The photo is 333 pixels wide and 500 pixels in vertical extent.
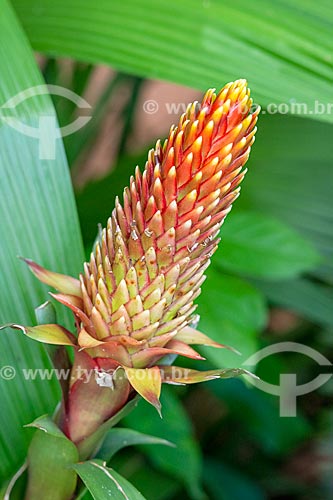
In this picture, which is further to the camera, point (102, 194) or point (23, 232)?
point (102, 194)

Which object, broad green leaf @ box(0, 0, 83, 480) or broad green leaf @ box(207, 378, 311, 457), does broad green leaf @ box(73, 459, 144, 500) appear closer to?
broad green leaf @ box(0, 0, 83, 480)

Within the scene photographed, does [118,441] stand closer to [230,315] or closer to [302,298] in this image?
[230,315]

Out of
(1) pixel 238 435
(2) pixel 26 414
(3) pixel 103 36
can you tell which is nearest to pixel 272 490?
(1) pixel 238 435

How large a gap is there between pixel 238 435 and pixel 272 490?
135mm

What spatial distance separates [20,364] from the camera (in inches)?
23.6

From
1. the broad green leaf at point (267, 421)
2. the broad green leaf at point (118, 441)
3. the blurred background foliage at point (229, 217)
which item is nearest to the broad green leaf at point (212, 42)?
the blurred background foliage at point (229, 217)

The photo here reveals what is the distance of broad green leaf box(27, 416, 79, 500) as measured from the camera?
54cm

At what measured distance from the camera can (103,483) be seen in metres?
0.50

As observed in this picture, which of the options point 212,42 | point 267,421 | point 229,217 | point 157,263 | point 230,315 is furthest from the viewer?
point 267,421

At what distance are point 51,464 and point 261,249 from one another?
1.46 ft

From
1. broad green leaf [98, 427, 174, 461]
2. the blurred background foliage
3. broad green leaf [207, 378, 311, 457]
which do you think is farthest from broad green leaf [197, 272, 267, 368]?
broad green leaf [207, 378, 311, 457]

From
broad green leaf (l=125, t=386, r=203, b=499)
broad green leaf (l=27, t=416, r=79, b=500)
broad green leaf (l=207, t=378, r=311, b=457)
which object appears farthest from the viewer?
broad green leaf (l=207, t=378, r=311, b=457)

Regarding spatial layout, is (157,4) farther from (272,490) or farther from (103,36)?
(272,490)

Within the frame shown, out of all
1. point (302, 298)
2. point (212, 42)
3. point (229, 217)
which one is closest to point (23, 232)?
point (212, 42)
